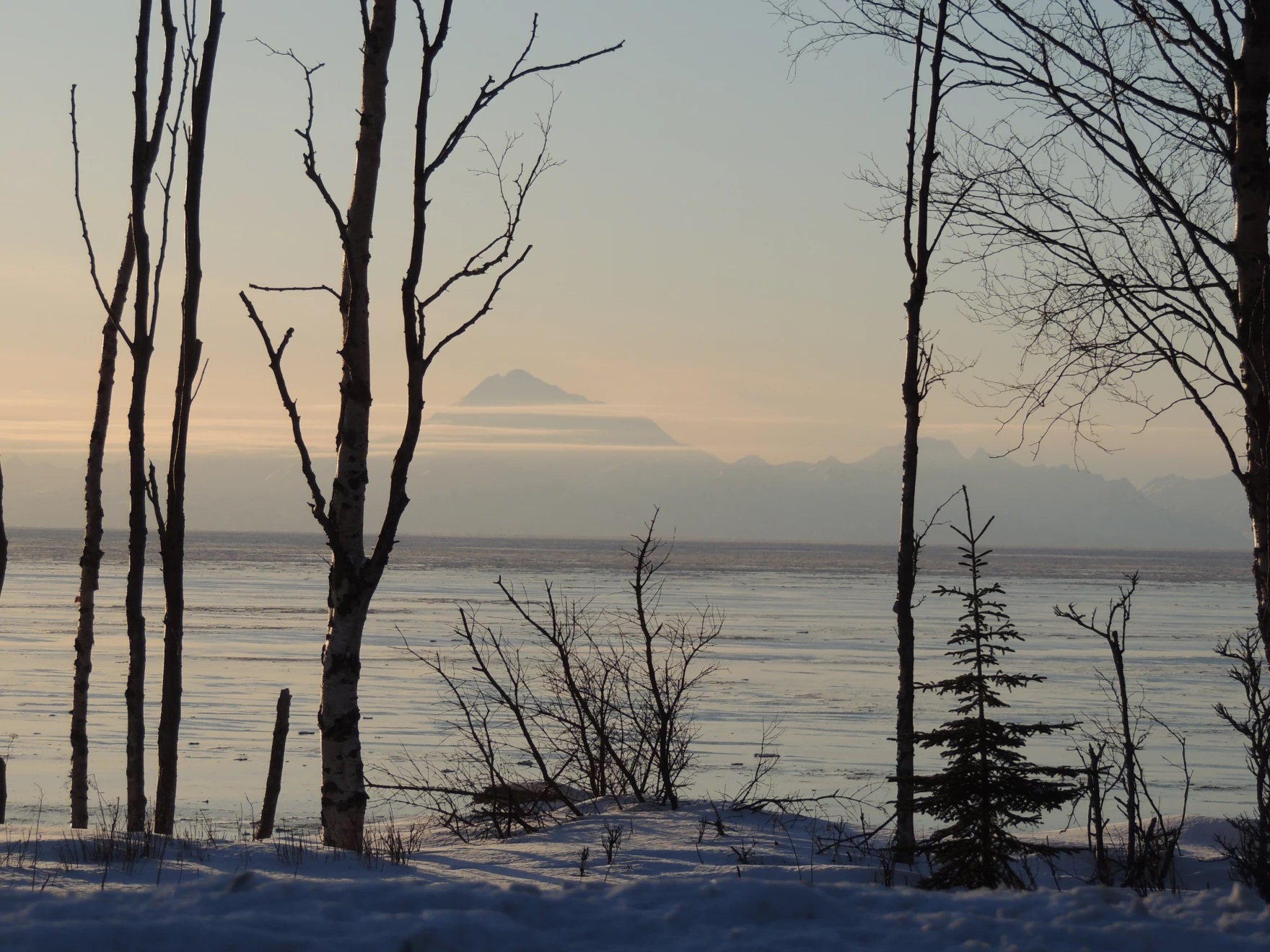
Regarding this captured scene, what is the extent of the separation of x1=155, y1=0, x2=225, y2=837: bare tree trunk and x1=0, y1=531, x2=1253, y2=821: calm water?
147cm

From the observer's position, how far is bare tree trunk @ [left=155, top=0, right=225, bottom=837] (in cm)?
812

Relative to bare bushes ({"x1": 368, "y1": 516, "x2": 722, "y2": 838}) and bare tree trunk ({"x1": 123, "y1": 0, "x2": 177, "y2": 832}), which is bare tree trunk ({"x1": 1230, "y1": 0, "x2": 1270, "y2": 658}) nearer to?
bare bushes ({"x1": 368, "y1": 516, "x2": 722, "y2": 838})

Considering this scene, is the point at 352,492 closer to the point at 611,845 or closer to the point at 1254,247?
the point at 611,845

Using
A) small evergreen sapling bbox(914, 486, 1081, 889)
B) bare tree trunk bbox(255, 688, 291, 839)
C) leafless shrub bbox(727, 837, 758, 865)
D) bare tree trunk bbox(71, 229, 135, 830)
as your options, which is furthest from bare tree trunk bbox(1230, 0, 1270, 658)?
bare tree trunk bbox(71, 229, 135, 830)

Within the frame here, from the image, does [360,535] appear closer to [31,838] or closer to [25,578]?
[31,838]

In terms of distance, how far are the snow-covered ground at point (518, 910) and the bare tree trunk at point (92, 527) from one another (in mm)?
4147

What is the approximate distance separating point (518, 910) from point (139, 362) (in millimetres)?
5592

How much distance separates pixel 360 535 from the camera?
24.6ft

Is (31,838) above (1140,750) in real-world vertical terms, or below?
above

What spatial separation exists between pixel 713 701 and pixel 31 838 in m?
16.5

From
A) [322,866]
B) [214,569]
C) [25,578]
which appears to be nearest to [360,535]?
[322,866]

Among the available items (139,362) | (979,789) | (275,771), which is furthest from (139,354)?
(979,789)

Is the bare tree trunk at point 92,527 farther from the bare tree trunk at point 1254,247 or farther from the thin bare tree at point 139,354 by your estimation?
the bare tree trunk at point 1254,247

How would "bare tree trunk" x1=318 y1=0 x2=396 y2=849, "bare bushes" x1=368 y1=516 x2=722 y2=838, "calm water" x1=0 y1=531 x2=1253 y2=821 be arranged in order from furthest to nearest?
"calm water" x1=0 y1=531 x2=1253 y2=821, "bare bushes" x1=368 y1=516 x2=722 y2=838, "bare tree trunk" x1=318 y1=0 x2=396 y2=849
